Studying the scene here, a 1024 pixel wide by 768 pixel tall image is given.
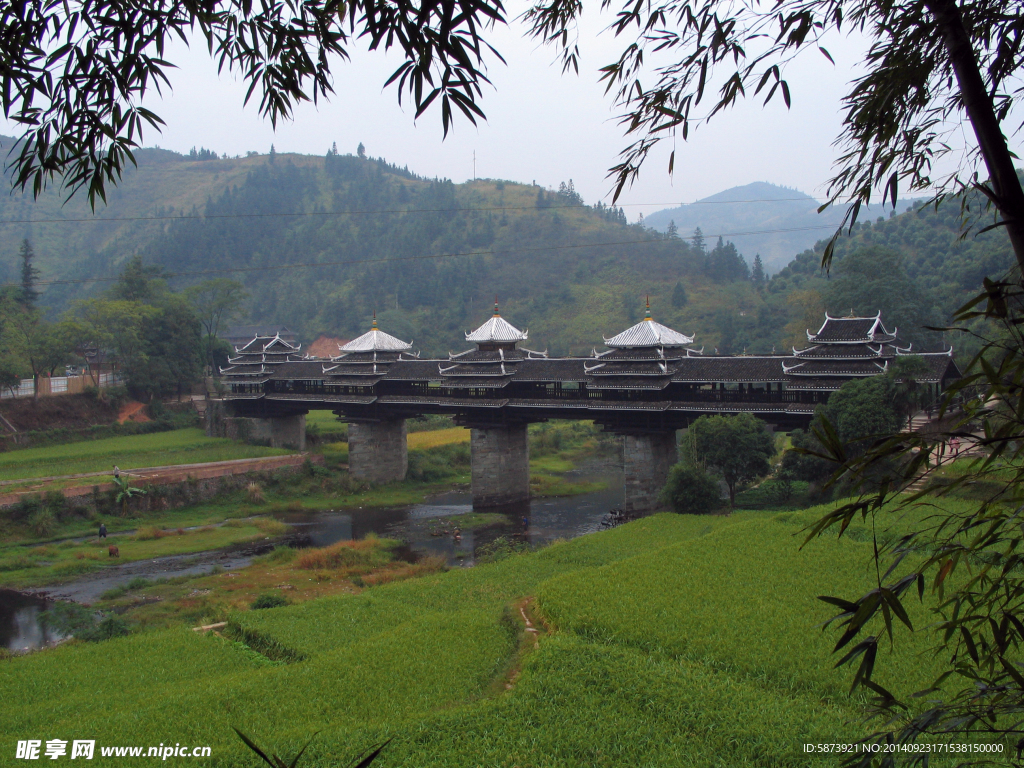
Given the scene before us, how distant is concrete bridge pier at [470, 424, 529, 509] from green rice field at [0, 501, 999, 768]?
15886 mm

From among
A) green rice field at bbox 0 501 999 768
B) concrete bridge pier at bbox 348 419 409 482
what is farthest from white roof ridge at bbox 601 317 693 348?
concrete bridge pier at bbox 348 419 409 482

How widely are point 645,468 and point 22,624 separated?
18.6 m

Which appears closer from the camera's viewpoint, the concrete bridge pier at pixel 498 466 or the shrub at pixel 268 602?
the shrub at pixel 268 602

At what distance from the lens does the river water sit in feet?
59.5

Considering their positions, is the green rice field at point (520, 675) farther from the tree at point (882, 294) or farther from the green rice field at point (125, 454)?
the tree at point (882, 294)

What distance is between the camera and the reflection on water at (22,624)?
1529 centimetres

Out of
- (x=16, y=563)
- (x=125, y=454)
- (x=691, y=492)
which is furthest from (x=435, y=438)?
(x=16, y=563)

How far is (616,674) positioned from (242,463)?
27.4 metres

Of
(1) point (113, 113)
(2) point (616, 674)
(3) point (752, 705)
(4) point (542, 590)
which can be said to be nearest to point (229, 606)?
(4) point (542, 590)

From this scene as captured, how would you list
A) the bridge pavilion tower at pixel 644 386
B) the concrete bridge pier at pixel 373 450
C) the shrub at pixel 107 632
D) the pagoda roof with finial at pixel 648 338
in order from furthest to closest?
A: the concrete bridge pier at pixel 373 450
the pagoda roof with finial at pixel 648 338
the bridge pavilion tower at pixel 644 386
the shrub at pixel 107 632

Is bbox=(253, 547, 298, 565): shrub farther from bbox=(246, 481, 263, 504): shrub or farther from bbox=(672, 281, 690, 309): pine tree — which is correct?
bbox=(672, 281, 690, 309): pine tree

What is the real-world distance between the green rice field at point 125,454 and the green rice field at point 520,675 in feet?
70.3

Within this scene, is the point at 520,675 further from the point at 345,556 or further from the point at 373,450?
the point at 373,450

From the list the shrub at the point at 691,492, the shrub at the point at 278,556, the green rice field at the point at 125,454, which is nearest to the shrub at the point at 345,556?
the shrub at the point at 278,556
